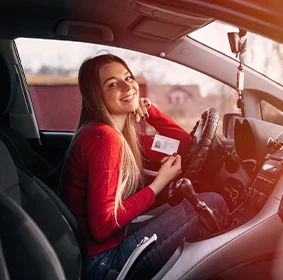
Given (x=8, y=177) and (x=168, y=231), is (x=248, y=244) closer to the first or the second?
(x=168, y=231)

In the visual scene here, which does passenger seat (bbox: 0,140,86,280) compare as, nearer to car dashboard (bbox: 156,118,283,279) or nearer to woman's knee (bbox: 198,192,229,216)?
car dashboard (bbox: 156,118,283,279)

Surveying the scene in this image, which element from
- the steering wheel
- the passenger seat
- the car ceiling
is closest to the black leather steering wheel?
the steering wheel

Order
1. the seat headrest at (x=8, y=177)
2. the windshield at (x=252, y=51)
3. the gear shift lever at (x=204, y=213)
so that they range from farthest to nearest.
Answer: 1. the gear shift lever at (x=204, y=213)
2. the windshield at (x=252, y=51)
3. the seat headrest at (x=8, y=177)

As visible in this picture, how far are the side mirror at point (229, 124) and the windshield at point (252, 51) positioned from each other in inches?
7.1

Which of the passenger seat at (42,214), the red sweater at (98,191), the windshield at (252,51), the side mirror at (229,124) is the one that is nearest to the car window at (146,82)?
the side mirror at (229,124)

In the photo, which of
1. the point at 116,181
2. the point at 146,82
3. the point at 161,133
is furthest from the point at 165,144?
the point at 116,181

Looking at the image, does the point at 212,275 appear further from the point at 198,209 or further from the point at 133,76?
the point at 133,76

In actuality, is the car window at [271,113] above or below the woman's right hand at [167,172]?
above

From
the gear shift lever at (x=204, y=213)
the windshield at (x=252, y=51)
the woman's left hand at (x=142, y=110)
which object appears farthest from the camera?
the woman's left hand at (x=142, y=110)

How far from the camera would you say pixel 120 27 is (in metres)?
1.77

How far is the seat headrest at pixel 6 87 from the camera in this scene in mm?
1501

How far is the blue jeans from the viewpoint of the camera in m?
1.48

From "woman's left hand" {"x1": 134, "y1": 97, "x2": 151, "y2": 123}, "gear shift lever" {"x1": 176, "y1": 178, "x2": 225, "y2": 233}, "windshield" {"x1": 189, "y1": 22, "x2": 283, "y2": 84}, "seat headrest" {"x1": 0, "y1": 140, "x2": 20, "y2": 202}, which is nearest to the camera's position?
"seat headrest" {"x1": 0, "y1": 140, "x2": 20, "y2": 202}

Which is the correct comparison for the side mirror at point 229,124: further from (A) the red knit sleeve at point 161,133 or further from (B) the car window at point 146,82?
(A) the red knit sleeve at point 161,133
